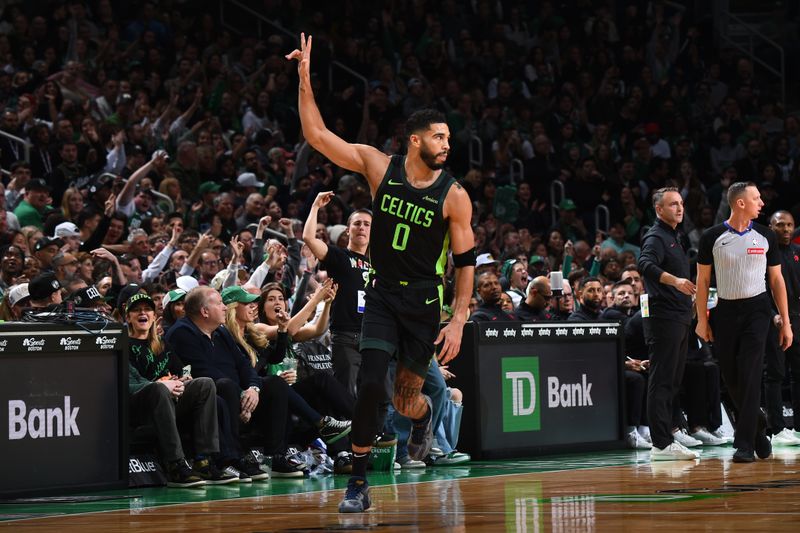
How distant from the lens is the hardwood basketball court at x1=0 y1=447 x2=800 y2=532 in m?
6.63

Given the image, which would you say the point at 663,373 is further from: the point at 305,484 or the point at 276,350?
the point at 305,484

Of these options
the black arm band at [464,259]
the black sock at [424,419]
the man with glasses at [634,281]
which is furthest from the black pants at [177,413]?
the man with glasses at [634,281]

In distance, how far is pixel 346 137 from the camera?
67.7ft

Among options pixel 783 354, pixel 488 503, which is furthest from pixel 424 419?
pixel 783 354

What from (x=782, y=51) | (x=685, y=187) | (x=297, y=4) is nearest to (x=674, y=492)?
(x=685, y=187)

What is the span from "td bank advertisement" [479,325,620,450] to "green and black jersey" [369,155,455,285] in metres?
4.49

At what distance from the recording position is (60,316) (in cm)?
970

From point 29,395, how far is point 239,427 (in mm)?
1791

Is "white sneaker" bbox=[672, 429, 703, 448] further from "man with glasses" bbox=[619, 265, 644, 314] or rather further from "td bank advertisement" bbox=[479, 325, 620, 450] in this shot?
"man with glasses" bbox=[619, 265, 644, 314]

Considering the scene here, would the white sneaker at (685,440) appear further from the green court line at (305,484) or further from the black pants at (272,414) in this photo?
the black pants at (272,414)

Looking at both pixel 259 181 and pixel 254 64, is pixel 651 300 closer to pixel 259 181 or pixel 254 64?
pixel 259 181

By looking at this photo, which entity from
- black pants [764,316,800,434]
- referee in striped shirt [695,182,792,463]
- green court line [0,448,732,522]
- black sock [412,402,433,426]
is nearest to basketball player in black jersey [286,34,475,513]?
black sock [412,402,433,426]

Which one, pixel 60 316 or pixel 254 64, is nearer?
pixel 60 316

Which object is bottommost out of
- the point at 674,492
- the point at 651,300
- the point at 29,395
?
the point at 674,492
